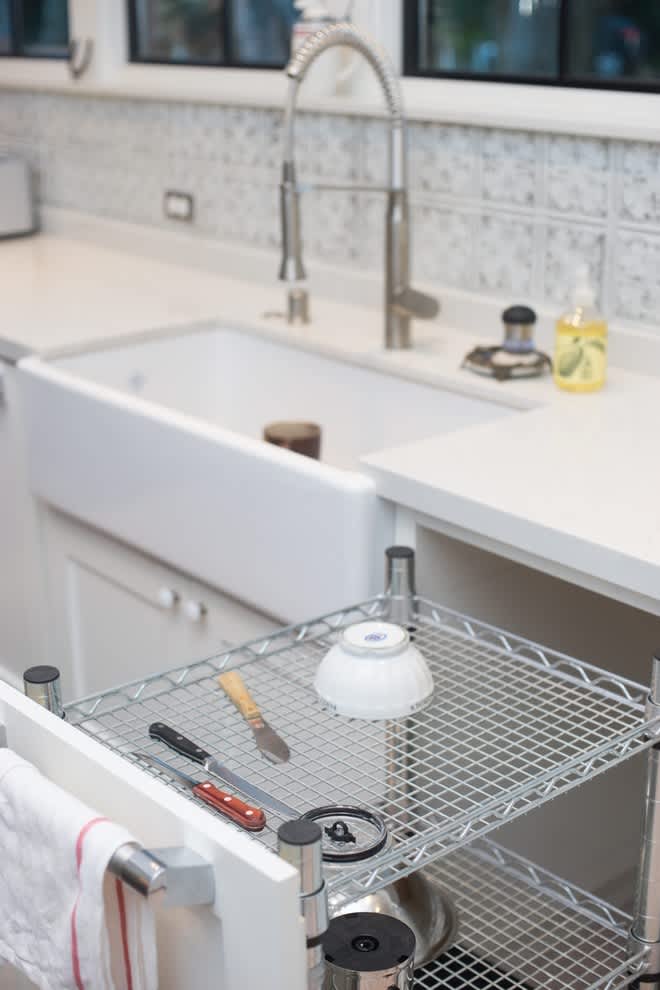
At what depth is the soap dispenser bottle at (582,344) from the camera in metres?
1.73

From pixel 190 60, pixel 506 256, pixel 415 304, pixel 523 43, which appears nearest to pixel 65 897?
pixel 415 304

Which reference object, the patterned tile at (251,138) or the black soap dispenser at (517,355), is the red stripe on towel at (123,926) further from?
the patterned tile at (251,138)

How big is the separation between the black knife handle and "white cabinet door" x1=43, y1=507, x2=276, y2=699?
1.76ft

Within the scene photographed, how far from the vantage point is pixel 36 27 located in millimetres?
3225

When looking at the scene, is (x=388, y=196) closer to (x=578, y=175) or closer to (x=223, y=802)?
(x=578, y=175)

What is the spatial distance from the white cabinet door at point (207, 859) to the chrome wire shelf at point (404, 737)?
95 mm

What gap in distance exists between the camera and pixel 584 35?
197cm

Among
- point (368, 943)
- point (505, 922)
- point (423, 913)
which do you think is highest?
point (368, 943)

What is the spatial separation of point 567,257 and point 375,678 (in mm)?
978

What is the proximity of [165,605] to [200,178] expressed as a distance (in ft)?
3.58

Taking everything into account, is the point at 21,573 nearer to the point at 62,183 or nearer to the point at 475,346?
the point at 475,346

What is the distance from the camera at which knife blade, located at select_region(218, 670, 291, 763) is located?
46.2 inches

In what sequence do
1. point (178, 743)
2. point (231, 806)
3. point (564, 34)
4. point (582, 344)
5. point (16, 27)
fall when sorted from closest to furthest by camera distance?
point (231, 806), point (178, 743), point (582, 344), point (564, 34), point (16, 27)

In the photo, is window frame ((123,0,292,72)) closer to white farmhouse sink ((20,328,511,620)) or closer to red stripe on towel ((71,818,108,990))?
white farmhouse sink ((20,328,511,620))
